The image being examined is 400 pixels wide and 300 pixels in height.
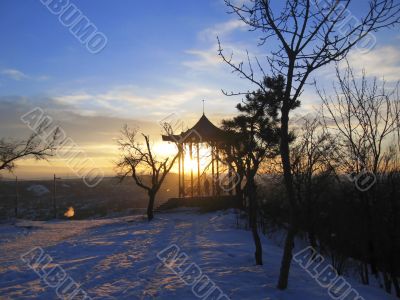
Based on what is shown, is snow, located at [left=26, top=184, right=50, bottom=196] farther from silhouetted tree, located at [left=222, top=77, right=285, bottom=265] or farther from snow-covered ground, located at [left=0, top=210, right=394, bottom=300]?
silhouetted tree, located at [left=222, top=77, right=285, bottom=265]

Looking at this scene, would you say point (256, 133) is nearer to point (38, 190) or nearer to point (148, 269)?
point (148, 269)

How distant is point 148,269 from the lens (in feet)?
34.8

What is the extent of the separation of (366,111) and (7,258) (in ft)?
39.7

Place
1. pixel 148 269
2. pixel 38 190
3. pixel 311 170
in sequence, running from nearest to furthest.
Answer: pixel 148 269 → pixel 311 170 → pixel 38 190

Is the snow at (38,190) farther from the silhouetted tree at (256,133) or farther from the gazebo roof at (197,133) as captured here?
the silhouetted tree at (256,133)

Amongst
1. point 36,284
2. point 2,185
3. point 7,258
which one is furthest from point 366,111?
point 2,185

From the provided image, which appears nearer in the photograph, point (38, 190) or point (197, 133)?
point (197, 133)

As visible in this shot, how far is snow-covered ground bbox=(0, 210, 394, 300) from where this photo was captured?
8.48 meters

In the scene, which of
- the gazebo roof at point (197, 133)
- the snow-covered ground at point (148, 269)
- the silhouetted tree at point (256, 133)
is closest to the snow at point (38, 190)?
the gazebo roof at point (197, 133)

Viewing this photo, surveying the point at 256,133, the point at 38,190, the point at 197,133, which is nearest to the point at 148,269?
the point at 256,133

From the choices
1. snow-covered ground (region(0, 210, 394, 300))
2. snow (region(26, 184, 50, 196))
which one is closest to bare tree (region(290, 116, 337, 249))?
snow-covered ground (region(0, 210, 394, 300))

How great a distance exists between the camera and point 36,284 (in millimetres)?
9195

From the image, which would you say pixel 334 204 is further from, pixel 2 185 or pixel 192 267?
pixel 2 185

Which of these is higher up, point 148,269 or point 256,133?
point 256,133
